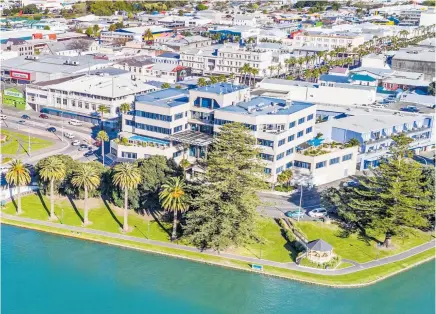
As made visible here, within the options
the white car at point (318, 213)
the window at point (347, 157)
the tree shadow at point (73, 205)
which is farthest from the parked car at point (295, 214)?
the tree shadow at point (73, 205)

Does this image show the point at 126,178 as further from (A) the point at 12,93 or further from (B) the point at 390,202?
(A) the point at 12,93

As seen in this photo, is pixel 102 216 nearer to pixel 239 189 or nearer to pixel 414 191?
pixel 239 189

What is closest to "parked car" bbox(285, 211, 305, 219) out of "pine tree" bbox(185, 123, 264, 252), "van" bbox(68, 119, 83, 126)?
"pine tree" bbox(185, 123, 264, 252)

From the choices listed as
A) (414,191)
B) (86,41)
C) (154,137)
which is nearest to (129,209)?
(154,137)

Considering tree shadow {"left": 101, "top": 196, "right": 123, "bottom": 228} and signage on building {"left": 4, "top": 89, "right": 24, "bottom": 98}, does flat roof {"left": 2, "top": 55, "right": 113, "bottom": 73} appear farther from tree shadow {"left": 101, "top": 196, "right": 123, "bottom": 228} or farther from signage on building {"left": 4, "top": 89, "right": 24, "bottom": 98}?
tree shadow {"left": 101, "top": 196, "right": 123, "bottom": 228}

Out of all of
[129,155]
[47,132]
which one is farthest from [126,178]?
[47,132]

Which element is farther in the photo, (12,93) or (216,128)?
(12,93)
